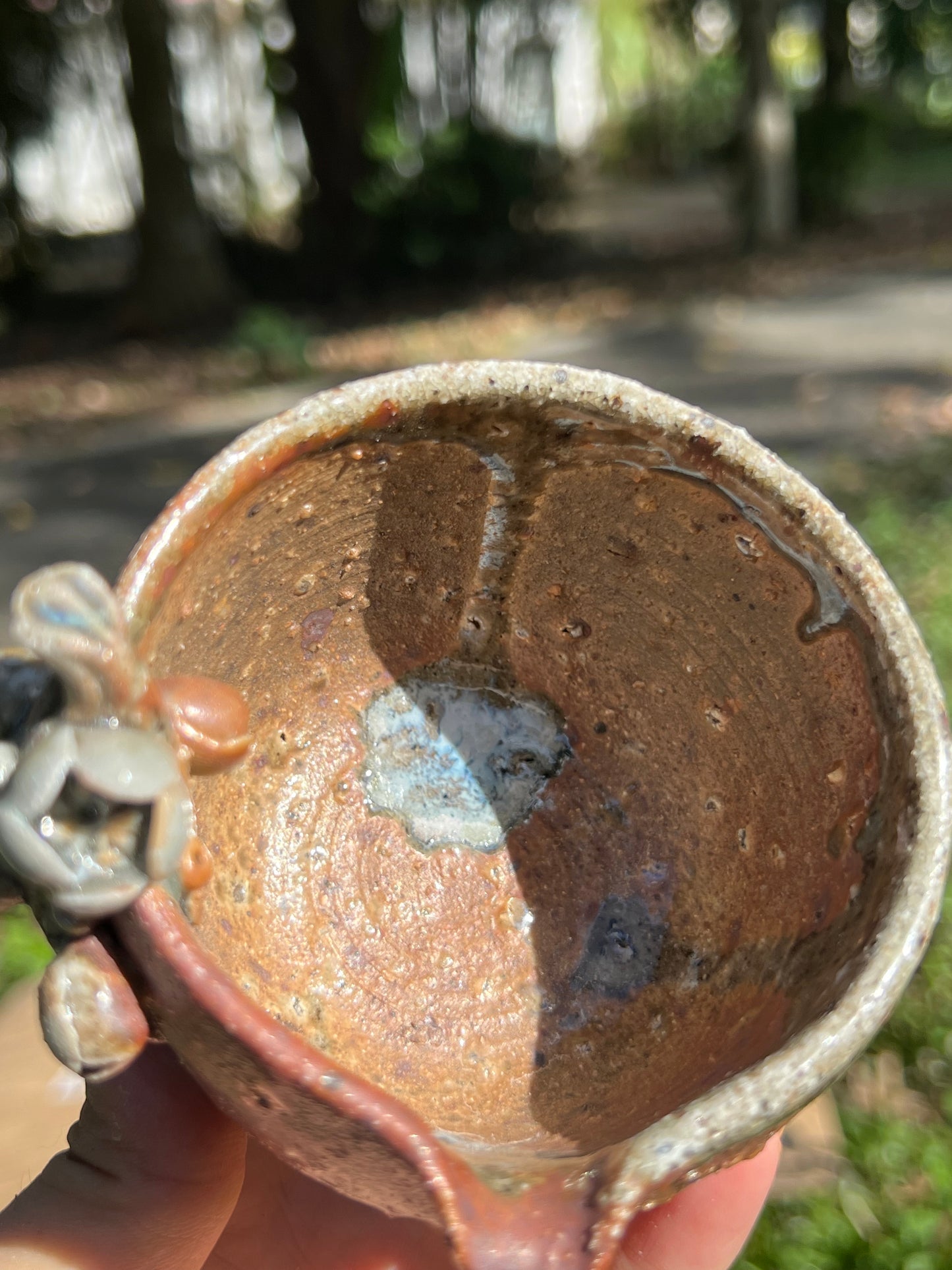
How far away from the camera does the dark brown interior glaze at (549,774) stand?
54.8 inches

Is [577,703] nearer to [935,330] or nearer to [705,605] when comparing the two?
[705,605]

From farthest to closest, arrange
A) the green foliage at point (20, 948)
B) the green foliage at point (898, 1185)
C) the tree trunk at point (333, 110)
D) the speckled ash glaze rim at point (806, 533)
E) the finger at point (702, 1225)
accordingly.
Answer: the tree trunk at point (333, 110)
the green foliage at point (20, 948)
the green foliage at point (898, 1185)
the finger at point (702, 1225)
the speckled ash glaze rim at point (806, 533)

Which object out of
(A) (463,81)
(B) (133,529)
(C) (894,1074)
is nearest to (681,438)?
(C) (894,1074)

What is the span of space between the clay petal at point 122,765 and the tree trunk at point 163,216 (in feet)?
27.3

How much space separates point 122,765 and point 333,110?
9.89 meters

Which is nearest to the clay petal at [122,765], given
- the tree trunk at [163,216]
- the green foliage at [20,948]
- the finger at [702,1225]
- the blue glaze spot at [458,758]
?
the blue glaze spot at [458,758]

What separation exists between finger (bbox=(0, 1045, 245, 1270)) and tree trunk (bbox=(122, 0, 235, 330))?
831 centimetres

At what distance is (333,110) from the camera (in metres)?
9.60

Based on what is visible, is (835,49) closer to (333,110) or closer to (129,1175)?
(333,110)

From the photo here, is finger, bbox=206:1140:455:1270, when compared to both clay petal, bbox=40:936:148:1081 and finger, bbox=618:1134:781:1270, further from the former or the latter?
clay petal, bbox=40:936:148:1081

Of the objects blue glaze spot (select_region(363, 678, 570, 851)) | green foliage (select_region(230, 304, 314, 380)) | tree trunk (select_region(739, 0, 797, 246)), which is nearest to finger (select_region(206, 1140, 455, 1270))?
blue glaze spot (select_region(363, 678, 570, 851))

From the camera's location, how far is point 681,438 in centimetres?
132

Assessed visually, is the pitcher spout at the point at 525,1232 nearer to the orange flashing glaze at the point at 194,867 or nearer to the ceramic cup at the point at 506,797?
the ceramic cup at the point at 506,797

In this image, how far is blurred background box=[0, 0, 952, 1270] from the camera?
255 cm
